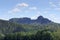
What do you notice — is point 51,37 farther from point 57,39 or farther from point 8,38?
point 8,38

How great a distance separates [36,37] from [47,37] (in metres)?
9.67

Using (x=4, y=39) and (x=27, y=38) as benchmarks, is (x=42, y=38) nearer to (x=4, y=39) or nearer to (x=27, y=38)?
(x=27, y=38)

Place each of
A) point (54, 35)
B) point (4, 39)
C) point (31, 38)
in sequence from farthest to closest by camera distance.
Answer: point (4, 39)
point (31, 38)
point (54, 35)

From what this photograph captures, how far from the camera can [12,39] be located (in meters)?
167

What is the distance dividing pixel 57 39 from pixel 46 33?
13120mm

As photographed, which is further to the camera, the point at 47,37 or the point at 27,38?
the point at 27,38

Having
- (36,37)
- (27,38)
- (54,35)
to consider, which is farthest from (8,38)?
(54,35)

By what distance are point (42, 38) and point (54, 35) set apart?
905cm

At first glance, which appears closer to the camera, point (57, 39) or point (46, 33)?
point (57, 39)

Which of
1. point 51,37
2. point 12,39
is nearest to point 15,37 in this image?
point 12,39

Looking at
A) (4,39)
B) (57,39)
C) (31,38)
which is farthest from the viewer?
(4,39)

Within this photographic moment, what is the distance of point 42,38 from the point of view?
13325 centimetres

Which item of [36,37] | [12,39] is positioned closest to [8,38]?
[12,39]

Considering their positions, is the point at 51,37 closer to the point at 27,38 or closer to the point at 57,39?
the point at 57,39
